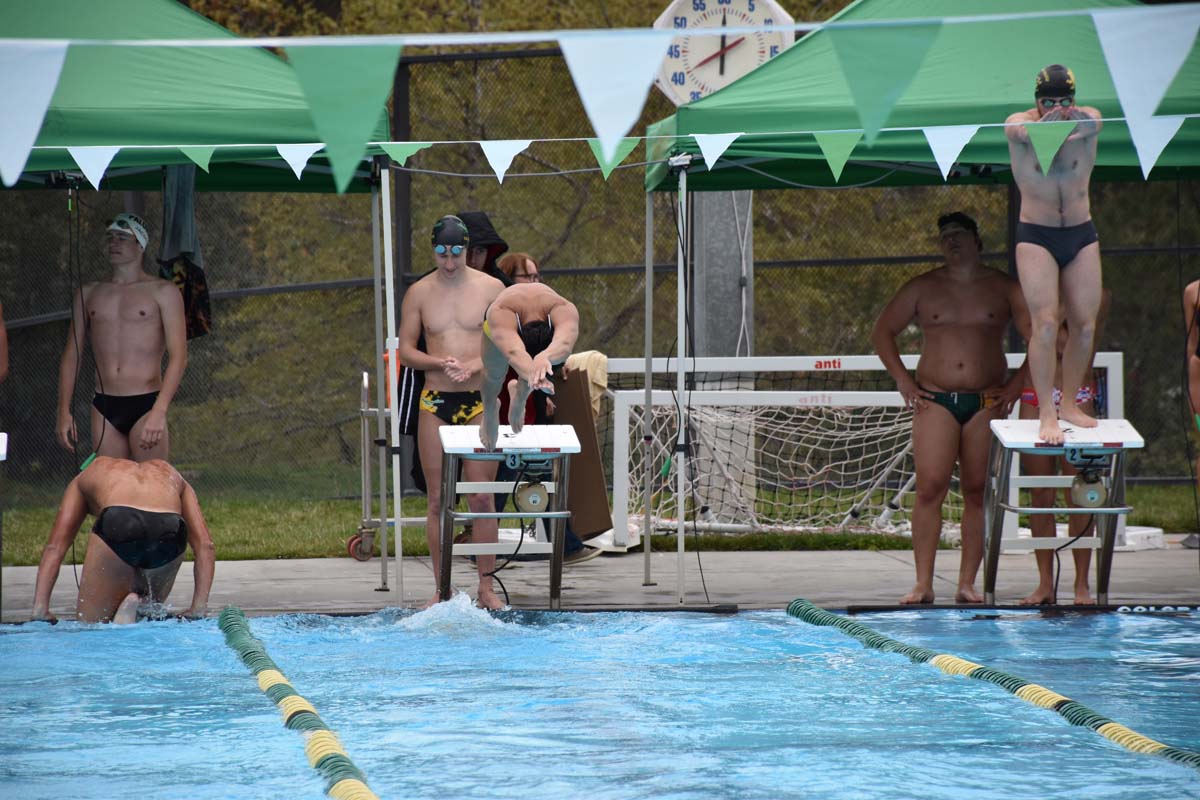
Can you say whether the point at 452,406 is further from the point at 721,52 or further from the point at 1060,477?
the point at 721,52

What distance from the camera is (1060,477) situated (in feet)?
24.3

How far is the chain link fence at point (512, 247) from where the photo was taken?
13.9m

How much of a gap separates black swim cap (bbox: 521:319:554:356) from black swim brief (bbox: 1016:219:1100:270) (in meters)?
2.44

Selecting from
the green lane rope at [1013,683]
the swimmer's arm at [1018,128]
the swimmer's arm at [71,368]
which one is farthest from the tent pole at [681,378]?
the swimmer's arm at [71,368]

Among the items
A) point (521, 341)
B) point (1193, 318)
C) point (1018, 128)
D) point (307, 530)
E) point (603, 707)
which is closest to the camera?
point (603, 707)

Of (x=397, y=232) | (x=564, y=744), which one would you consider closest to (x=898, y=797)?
(x=564, y=744)

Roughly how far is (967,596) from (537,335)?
8.82ft

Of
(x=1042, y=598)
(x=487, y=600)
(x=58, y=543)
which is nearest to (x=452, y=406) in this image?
(x=487, y=600)

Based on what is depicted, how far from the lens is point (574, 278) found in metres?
14.5

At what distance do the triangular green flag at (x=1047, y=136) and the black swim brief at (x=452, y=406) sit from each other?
3087 mm

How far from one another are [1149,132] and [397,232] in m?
9.50

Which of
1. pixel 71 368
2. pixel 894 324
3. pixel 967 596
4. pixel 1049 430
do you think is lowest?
pixel 967 596

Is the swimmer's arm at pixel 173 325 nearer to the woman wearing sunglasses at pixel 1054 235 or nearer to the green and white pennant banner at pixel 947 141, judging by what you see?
the green and white pennant banner at pixel 947 141

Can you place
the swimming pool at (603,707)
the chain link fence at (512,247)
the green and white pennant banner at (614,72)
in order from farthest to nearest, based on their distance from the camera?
the chain link fence at (512,247), the swimming pool at (603,707), the green and white pennant banner at (614,72)
